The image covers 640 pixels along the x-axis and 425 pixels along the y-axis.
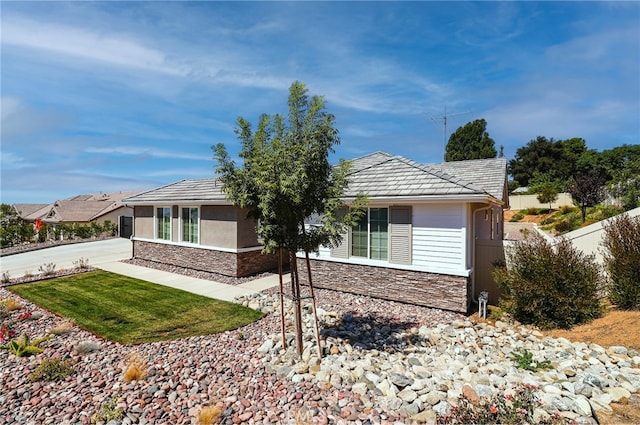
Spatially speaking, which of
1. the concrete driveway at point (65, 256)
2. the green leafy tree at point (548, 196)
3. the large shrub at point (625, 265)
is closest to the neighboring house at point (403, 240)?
the large shrub at point (625, 265)

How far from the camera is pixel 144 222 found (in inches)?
672

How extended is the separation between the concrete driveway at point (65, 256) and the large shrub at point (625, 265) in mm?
19116

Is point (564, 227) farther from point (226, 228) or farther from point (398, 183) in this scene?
point (226, 228)

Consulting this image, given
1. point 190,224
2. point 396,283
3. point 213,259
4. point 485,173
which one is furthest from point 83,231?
point 485,173

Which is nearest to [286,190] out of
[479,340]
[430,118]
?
[479,340]

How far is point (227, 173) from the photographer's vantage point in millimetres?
5910

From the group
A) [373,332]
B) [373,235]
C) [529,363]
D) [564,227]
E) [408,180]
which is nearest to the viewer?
[529,363]

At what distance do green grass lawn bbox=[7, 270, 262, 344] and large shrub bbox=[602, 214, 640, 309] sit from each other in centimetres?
858

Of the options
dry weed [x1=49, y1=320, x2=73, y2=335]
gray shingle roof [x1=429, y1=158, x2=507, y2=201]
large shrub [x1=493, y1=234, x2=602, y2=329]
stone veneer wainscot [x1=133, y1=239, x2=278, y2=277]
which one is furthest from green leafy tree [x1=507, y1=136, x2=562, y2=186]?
dry weed [x1=49, y1=320, x2=73, y2=335]

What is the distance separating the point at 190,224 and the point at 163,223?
2215 mm

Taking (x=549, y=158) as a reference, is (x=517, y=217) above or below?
below

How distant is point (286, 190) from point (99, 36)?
6864 mm

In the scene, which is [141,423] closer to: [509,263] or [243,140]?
[243,140]

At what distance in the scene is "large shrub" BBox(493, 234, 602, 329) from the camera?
24.5 ft
